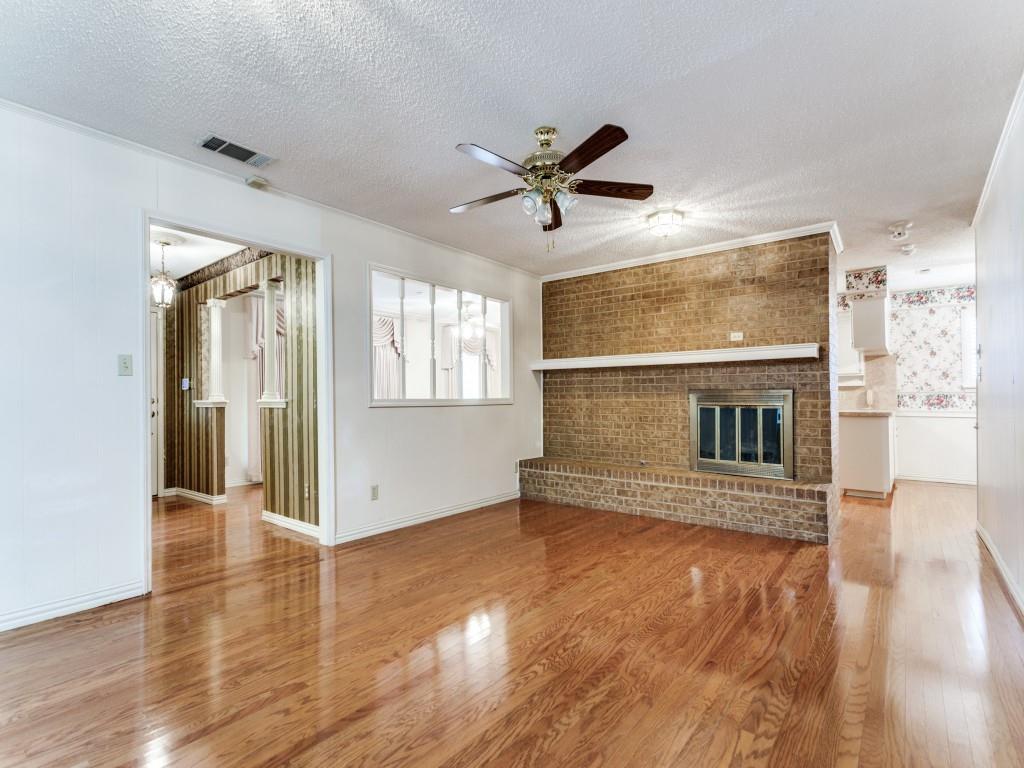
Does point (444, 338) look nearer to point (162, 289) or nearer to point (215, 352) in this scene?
point (215, 352)

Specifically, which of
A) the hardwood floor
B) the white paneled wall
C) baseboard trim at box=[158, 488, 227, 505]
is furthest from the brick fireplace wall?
the white paneled wall

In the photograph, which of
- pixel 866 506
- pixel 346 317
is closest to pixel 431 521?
pixel 346 317

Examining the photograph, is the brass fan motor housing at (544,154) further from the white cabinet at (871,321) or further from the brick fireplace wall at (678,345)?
the white cabinet at (871,321)

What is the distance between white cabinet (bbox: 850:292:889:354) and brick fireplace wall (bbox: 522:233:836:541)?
2012 mm

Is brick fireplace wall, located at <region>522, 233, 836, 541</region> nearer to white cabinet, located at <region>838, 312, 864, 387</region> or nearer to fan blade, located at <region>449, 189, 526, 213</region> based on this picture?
white cabinet, located at <region>838, 312, 864, 387</region>

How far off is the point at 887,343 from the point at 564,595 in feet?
17.3

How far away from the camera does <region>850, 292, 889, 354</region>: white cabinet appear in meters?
5.84

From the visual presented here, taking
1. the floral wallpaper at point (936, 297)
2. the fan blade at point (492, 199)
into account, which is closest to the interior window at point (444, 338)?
the fan blade at point (492, 199)

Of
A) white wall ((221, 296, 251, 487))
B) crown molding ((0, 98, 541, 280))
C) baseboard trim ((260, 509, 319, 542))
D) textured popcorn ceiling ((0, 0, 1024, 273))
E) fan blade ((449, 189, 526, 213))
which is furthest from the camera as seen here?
white wall ((221, 296, 251, 487))

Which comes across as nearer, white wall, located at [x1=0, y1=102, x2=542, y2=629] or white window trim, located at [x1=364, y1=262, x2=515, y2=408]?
white wall, located at [x1=0, y1=102, x2=542, y2=629]

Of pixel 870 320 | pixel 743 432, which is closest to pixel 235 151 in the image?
pixel 743 432

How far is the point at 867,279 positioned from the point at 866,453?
189cm

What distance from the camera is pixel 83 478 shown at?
2723 millimetres

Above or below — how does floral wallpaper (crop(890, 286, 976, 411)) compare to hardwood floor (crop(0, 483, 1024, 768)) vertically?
above
